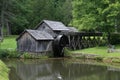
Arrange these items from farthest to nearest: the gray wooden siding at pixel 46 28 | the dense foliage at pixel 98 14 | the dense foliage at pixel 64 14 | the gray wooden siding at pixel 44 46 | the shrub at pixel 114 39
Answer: the shrub at pixel 114 39 → the gray wooden siding at pixel 46 28 → the dense foliage at pixel 64 14 → the dense foliage at pixel 98 14 → the gray wooden siding at pixel 44 46

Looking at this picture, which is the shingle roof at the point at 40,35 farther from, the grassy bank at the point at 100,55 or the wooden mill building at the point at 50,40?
the grassy bank at the point at 100,55

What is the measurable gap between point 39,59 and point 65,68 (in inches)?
337

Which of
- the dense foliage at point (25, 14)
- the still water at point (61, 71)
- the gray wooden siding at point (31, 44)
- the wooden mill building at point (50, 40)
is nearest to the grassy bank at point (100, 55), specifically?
the still water at point (61, 71)

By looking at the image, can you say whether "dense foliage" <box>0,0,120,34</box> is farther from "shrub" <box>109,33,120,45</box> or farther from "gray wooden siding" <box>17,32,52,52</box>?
"gray wooden siding" <box>17,32,52,52</box>

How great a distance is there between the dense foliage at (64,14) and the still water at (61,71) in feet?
32.0

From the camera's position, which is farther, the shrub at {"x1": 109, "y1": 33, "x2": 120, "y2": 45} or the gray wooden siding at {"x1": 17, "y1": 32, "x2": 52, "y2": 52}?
the shrub at {"x1": 109, "y1": 33, "x2": 120, "y2": 45}

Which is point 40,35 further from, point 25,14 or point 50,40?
point 25,14

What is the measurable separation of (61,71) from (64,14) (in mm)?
52532

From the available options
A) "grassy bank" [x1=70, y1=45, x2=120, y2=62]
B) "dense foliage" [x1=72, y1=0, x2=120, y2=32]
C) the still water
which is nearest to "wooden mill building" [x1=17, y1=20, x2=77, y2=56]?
"grassy bank" [x1=70, y1=45, x2=120, y2=62]

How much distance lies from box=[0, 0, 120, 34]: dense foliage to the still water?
976cm

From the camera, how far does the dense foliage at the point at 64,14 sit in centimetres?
4306

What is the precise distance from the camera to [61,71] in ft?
97.8

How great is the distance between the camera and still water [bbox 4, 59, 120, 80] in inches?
1039

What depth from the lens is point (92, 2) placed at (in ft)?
149
